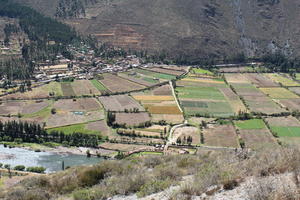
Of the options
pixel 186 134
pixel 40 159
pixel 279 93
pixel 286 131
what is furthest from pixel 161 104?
pixel 279 93

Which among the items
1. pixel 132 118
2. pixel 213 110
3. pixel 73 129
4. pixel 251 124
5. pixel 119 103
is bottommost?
pixel 73 129

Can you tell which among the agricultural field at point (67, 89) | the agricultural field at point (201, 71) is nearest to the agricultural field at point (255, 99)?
the agricultural field at point (201, 71)

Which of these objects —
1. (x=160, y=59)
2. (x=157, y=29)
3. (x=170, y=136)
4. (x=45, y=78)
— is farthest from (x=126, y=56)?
(x=170, y=136)

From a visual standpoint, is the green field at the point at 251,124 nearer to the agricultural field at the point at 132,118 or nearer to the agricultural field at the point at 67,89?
the agricultural field at the point at 132,118

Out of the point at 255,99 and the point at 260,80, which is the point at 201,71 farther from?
the point at 255,99

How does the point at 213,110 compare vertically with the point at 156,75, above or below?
below

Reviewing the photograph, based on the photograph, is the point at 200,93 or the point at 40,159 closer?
the point at 40,159

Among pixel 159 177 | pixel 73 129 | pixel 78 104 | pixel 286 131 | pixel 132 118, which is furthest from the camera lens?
pixel 78 104

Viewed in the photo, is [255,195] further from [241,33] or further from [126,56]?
[241,33]
